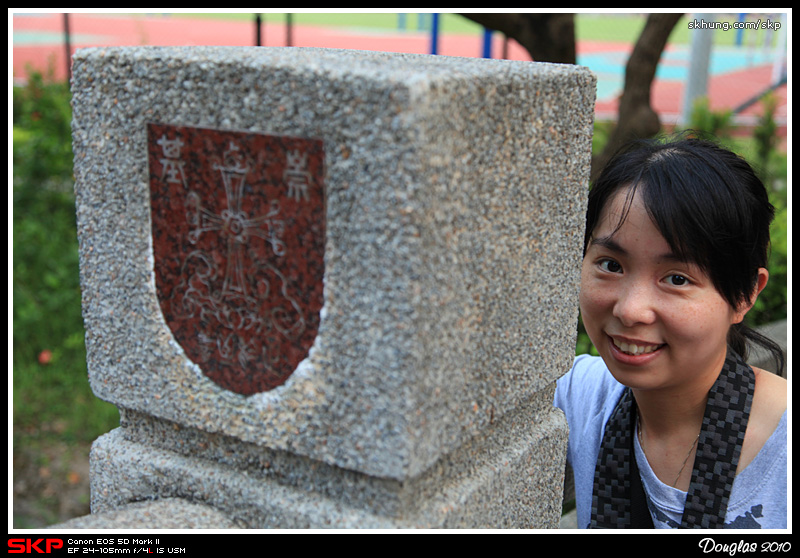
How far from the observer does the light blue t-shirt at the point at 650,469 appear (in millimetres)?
1718

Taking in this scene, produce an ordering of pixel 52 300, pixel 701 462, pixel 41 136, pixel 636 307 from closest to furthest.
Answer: pixel 636 307
pixel 701 462
pixel 52 300
pixel 41 136

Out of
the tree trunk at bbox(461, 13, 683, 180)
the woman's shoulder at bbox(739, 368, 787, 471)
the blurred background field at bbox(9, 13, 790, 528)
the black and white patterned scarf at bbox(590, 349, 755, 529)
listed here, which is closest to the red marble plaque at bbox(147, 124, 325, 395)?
the blurred background field at bbox(9, 13, 790, 528)

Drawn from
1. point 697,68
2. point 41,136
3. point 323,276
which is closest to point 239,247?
point 323,276

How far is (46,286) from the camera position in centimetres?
489

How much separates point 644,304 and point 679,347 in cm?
15

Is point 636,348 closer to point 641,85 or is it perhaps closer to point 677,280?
point 677,280

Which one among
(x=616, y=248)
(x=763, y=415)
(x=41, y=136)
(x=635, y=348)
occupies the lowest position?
(x=763, y=415)

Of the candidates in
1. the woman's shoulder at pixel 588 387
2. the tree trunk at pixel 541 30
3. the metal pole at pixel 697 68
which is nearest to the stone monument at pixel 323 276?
the woman's shoulder at pixel 588 387

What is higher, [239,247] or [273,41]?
[273,41]

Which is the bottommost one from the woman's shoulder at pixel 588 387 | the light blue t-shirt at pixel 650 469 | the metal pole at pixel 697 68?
the light blue t-shirt at pixel 650 469

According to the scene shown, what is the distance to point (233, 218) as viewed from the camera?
126 centimetres

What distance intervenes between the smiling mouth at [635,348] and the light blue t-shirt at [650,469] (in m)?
0.37

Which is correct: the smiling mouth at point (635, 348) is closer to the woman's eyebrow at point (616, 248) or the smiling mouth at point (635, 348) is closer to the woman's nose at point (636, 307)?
the woman's nose at point (636, 307)

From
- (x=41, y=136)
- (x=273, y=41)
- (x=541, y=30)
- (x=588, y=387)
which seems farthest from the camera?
(x=273, y=41)
